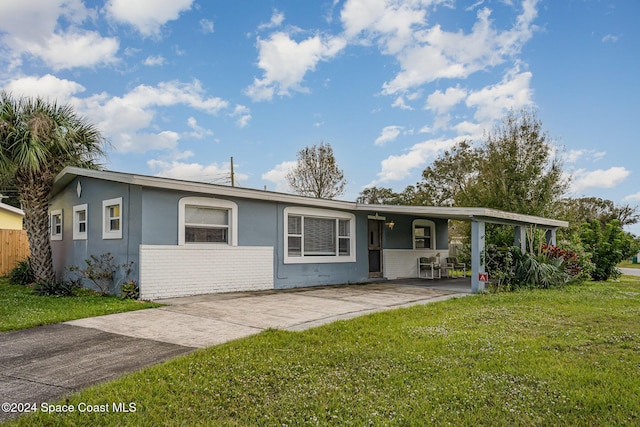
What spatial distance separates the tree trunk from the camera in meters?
11.7

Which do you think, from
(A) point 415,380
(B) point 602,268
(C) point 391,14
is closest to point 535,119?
(B) point 602,268

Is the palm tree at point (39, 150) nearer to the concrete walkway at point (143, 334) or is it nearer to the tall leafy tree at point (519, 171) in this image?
the concrete walkway at point (143, 334)

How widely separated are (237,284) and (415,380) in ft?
24.9

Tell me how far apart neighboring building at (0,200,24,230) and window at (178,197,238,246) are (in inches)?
577

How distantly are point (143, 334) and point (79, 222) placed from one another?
7815 millimetres

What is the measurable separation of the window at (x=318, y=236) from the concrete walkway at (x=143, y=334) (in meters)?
2.28

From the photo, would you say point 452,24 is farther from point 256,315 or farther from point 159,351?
point 159,351

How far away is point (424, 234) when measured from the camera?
17141mm

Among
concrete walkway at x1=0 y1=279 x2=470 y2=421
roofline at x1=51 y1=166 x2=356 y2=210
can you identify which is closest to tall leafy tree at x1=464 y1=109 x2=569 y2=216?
roofline at x1=51 y1=166 x2=356 y2=210

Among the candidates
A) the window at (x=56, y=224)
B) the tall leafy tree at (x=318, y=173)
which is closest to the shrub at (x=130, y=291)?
the window at (x=56, y=224)

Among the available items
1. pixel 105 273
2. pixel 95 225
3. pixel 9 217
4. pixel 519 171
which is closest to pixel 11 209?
pixel 9 217

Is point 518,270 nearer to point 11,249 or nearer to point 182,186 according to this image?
point 182,186

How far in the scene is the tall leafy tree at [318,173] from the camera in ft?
91.9

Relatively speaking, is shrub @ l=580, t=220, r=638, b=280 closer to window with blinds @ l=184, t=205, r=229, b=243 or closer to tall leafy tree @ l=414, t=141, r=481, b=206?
tall leafy tree @ l=414, t=141, r=481, b=206
